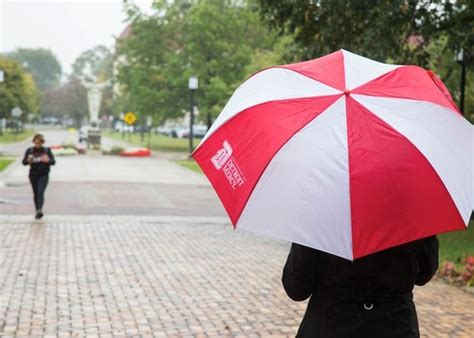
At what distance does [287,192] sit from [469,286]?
20.2ft

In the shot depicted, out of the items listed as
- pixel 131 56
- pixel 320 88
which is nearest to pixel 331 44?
pixel 320 88

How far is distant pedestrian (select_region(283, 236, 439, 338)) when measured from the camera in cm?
263

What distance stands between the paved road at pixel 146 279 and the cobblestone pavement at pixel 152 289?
0.03ft

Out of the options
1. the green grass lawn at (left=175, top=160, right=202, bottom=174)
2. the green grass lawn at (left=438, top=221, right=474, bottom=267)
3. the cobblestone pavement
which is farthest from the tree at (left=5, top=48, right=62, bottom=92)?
the green grass lawn at (left=438, top=221, right=474, bottom=267)

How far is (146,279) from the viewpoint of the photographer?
826 cm

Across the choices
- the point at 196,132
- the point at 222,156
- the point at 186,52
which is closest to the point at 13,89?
the point at 196,132

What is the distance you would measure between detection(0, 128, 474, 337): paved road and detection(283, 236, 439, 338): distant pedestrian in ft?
11.2

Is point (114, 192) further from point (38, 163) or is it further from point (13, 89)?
point (13, 89)

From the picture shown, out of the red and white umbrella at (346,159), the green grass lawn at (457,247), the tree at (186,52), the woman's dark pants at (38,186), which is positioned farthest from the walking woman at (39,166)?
the tree at (186,52)

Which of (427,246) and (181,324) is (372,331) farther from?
(181,324)

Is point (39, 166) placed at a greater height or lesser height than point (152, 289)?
greater

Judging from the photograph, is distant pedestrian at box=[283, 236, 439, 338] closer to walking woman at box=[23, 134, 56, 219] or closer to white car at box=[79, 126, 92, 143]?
walking woman at box=[23, 134, 56, 219]

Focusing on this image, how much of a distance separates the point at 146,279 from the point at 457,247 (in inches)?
198

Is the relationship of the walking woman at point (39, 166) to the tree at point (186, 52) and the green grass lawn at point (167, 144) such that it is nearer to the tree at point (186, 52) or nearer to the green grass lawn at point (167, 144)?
the tree at point (186, 52)
